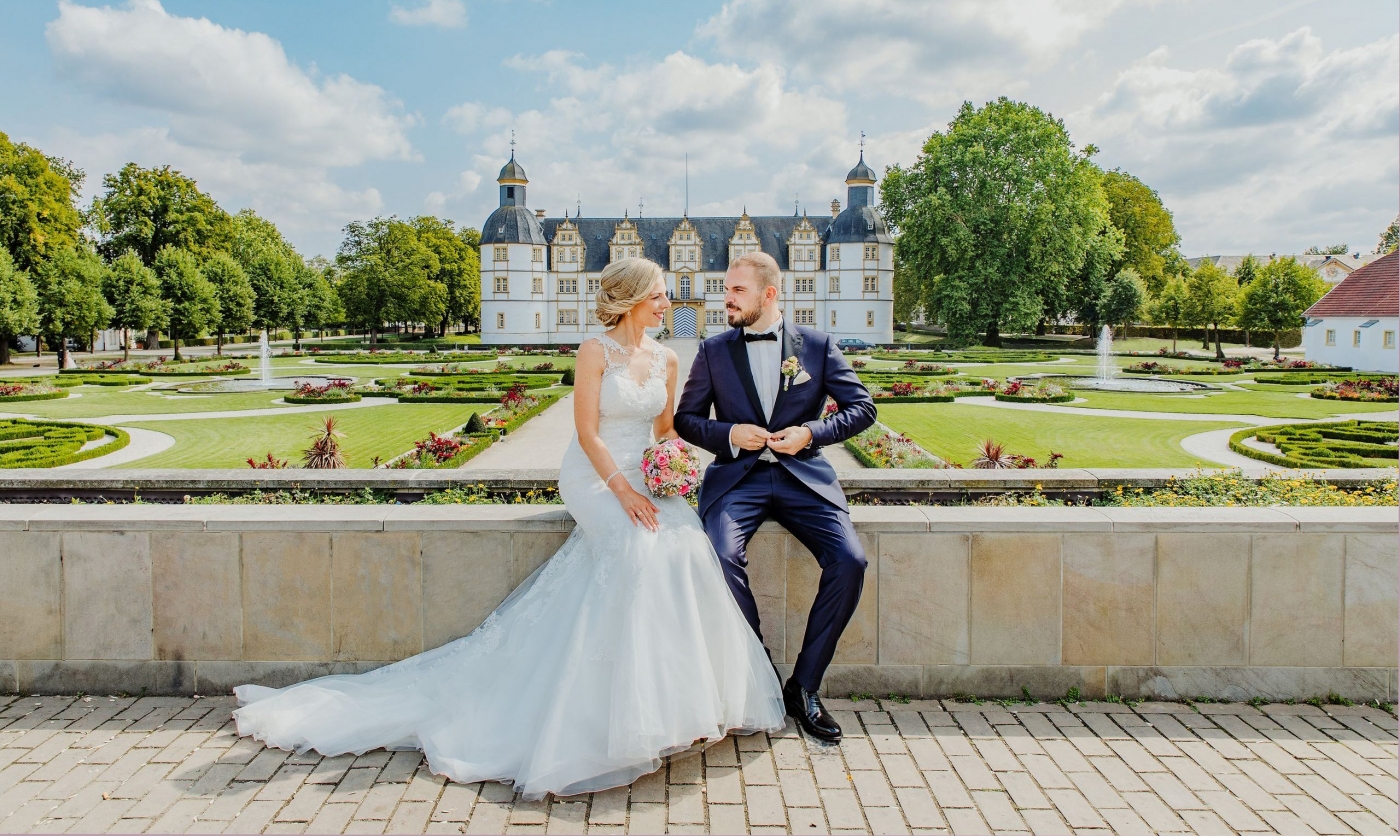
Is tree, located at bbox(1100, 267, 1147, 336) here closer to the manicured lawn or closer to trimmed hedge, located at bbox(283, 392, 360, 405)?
the manicured lawn

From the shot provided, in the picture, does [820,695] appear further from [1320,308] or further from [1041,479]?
[1320,308]

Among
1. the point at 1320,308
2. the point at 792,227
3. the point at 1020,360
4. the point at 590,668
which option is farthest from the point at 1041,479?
the point at 792,227

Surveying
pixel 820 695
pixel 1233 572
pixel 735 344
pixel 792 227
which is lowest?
pixel 820 695

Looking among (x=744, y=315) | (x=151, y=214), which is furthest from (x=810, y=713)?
(x=151, y=214)

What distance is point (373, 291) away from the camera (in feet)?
175

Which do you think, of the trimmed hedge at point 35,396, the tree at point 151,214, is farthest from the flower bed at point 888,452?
the tree at point 151,214

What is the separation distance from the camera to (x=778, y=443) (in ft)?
12.3

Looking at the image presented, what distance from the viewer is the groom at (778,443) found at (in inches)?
141

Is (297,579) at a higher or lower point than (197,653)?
higher

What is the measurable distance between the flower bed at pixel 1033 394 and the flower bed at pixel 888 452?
24.0 feet

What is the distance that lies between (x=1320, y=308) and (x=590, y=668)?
130 ft

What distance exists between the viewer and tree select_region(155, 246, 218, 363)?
3975 cm

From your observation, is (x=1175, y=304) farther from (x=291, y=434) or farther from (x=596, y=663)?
(x=596, y=663)

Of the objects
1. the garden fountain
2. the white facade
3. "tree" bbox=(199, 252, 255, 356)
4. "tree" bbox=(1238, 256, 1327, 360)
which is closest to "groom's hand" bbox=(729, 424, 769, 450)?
the garden fountain
